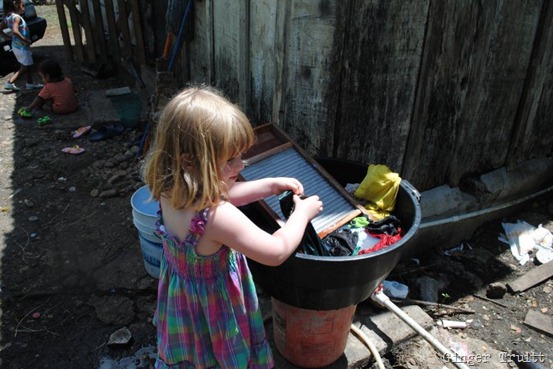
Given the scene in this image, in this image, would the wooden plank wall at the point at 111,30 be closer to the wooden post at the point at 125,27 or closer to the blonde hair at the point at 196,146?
the wooden post at the point at 125,27

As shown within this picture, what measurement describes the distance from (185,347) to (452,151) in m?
2.70

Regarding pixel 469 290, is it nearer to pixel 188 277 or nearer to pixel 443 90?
pixel 443 90

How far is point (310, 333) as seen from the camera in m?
2.59

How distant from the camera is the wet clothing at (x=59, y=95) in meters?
6.73

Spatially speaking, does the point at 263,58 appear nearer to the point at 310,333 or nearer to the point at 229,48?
the point at 229,48

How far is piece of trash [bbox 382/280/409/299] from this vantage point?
3471 millimetres

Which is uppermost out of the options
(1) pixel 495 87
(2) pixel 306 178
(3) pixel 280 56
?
(3) pixel 280 56

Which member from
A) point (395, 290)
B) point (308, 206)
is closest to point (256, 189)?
point (308, 206)

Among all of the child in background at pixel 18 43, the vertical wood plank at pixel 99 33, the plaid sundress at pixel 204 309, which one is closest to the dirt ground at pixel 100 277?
the plaid sundress at pixel 204 309

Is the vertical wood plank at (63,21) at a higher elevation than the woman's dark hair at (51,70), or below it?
higher

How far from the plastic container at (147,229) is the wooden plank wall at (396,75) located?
1036mm

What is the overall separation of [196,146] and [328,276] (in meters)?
0.81

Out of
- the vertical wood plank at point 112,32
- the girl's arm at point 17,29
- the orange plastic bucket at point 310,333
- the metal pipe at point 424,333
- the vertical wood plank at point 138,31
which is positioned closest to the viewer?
the orange plastic bucket at point 310,333

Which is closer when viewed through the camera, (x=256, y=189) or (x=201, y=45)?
(x=256, y=189)
